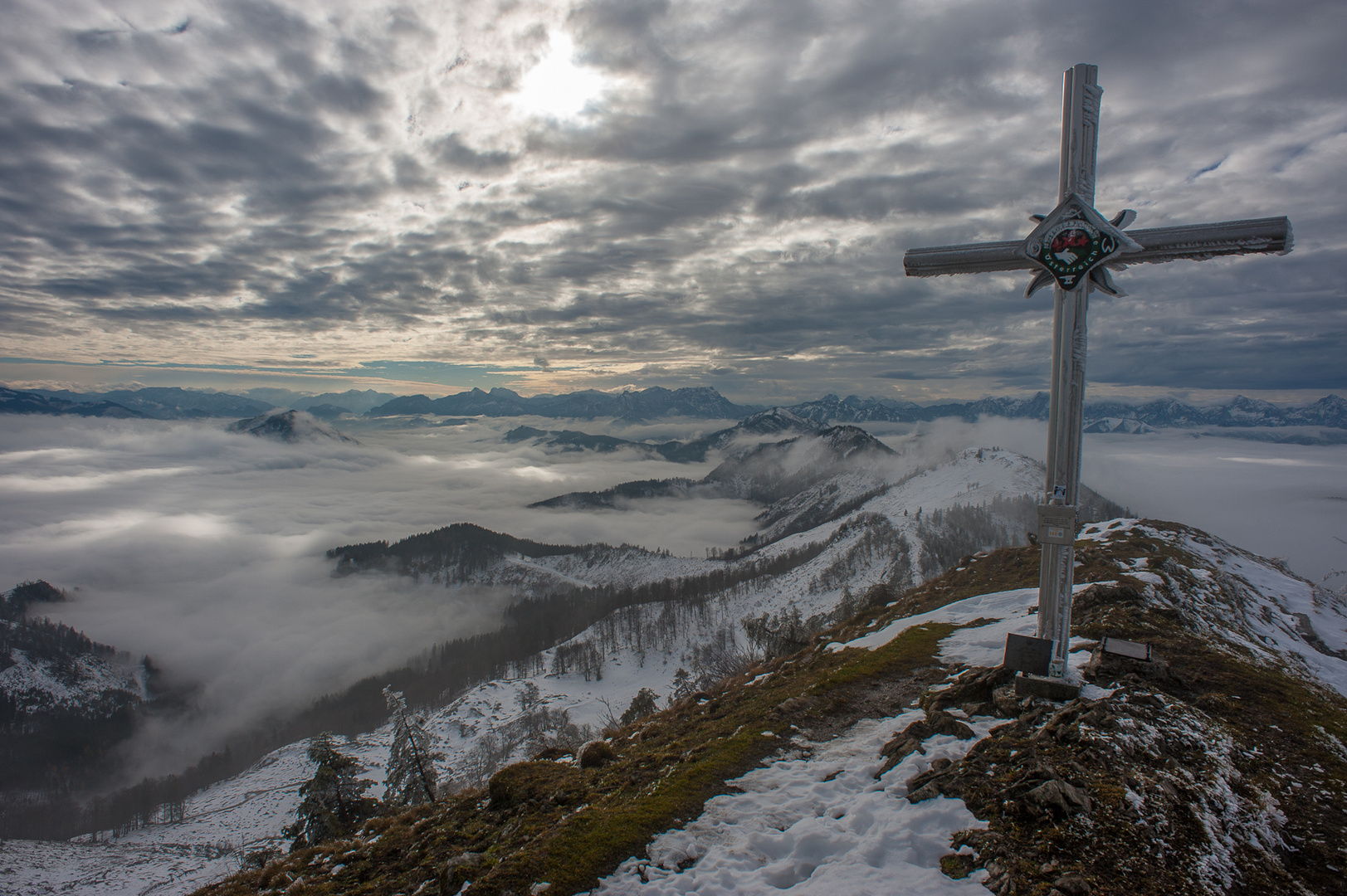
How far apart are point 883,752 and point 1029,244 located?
534 inches

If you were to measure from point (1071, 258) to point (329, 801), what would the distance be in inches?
1633

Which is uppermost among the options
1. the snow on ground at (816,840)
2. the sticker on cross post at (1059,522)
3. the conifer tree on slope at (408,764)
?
the sticker on cross post at (1059,522)

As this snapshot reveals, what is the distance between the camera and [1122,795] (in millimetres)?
8766

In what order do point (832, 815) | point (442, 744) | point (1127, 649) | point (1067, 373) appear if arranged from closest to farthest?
1. point (832, 815)
2. point (1067, 373)
3. point (1127, 649)
4. point (442, 744)

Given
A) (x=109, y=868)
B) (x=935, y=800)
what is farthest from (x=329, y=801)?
(x=109, y=868)

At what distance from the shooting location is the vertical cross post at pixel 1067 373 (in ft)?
43.3

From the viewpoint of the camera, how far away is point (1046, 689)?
1327 cm

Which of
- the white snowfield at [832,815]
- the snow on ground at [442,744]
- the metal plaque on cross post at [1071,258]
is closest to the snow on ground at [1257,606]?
the white snowfield at [832,815]

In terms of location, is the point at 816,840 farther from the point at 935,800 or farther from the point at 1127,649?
the point at 1127,649

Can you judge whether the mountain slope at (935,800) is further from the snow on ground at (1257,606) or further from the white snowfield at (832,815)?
the snow on ground at (1257,606)

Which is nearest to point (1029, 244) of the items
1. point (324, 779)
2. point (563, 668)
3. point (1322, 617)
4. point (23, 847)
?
point (324, 779)

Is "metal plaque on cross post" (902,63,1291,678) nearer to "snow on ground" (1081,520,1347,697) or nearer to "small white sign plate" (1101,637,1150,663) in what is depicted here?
"small white sign plate" (1101,637,1150,663)

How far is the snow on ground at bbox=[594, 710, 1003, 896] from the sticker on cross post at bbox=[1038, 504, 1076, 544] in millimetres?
5690

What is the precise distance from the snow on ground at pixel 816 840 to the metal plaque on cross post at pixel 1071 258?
5594 mm
